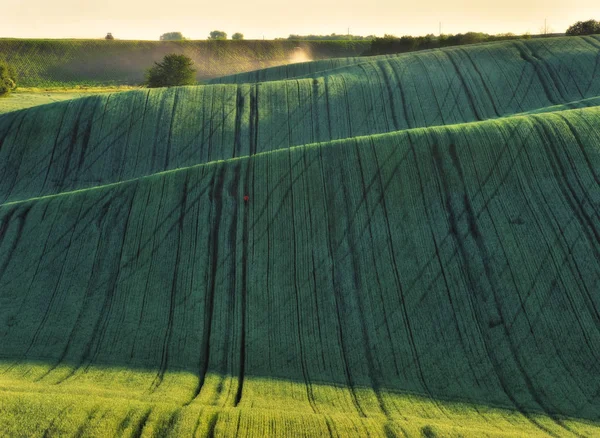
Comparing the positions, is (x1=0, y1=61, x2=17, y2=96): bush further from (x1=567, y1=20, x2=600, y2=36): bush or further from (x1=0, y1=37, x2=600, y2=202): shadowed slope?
(x1=567, y1=20, x2=600, y2=36): bush

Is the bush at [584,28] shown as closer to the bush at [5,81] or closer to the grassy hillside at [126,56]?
the grassy hillside at [126,56]

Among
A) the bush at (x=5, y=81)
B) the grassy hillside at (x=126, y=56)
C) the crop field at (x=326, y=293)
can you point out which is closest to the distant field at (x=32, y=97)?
the bush at (x=5, y=81)

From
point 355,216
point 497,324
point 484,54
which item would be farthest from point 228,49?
point 497,324

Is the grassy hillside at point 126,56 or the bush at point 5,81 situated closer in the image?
the bush at point 5,81

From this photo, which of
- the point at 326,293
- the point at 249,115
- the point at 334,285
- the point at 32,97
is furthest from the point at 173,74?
the point at 326,293

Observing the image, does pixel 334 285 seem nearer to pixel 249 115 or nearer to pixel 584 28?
pixel 249 115

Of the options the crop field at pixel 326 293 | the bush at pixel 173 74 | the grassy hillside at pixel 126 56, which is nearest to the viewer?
the crop field at pixel 326 293

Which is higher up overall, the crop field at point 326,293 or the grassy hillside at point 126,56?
the grassy hillside at point 126,56

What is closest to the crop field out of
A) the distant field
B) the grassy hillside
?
the distant field
